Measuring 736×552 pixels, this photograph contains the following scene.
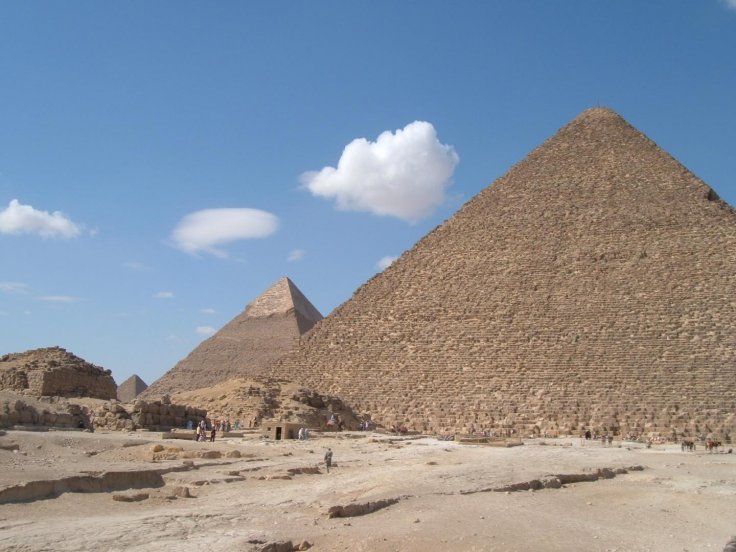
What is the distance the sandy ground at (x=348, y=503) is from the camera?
6.43 m

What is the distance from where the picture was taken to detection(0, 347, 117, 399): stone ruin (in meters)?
18.8

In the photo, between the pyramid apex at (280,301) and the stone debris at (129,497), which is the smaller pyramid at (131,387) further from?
the stone debris at (129,497)

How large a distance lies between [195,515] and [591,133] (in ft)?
109

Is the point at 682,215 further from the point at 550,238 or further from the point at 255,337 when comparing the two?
the point at 255,337

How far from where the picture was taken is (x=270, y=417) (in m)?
21.6

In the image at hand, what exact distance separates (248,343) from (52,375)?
2780 cm

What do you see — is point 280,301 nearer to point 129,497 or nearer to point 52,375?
point 52,375

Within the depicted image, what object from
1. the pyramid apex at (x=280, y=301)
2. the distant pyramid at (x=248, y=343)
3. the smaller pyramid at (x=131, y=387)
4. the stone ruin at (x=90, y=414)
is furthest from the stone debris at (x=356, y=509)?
the smaller pyramid at (x=131, y=387)

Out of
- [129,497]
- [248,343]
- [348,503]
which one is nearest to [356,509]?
[348,503]

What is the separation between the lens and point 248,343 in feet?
153

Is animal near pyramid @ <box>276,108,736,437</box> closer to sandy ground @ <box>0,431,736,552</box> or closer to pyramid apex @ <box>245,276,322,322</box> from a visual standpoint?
sandy ground @ <box>0,431,736,552</box>

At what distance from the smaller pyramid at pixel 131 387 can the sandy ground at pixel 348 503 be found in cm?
3845

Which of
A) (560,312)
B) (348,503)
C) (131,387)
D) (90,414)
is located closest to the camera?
(348,503)

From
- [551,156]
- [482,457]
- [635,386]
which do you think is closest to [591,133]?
[551,156]
